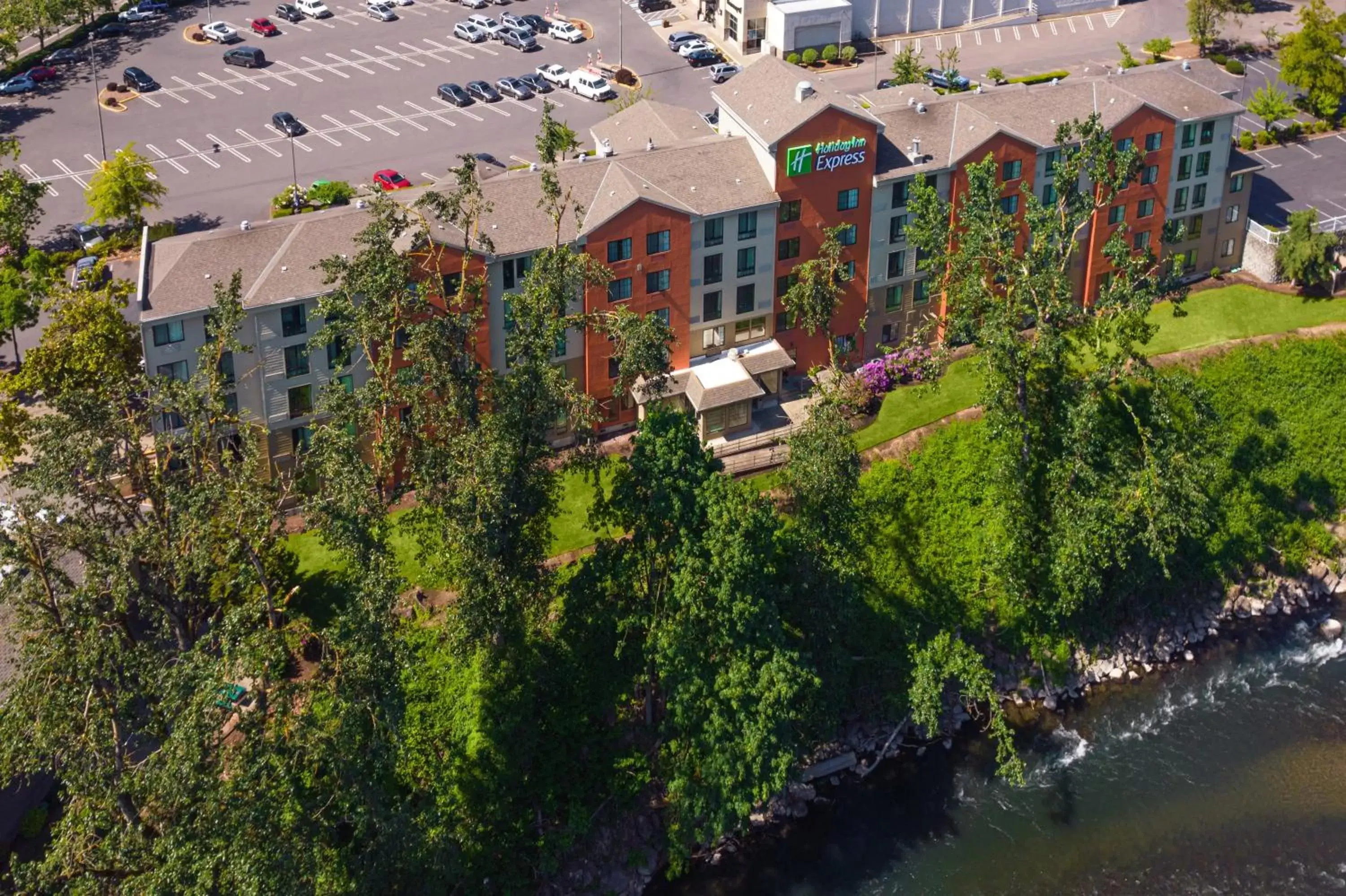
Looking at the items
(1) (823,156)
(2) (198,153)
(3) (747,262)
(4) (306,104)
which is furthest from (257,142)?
(1) (823,156)

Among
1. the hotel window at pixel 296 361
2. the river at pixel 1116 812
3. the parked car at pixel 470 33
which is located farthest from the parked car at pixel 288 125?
the river at pixel 1116 812

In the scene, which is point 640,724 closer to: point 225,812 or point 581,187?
point 225,812

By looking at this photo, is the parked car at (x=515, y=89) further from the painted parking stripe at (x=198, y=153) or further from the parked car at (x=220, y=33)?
→ the parked car at (x=220, y=33)

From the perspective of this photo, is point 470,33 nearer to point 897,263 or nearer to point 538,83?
point 538,83

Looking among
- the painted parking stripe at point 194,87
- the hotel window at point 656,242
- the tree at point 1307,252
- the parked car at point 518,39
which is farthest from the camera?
the parked car at point 518,39

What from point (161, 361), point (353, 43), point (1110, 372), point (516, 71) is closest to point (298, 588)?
point (161, 361)

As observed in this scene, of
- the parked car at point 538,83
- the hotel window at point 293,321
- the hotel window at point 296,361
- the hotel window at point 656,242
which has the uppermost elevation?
the hotel window at point 656,242
